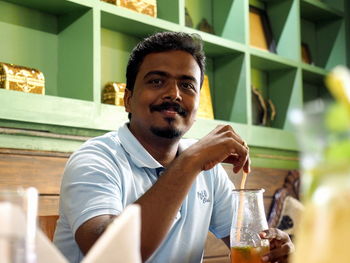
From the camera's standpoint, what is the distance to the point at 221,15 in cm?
344

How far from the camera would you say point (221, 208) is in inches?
79.8

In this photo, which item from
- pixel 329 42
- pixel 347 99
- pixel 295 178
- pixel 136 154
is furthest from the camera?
pixel 329 42

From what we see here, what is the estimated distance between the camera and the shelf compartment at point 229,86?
3.30 m

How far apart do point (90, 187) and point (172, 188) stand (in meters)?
0.21

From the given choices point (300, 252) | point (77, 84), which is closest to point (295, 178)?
point (77, 84)

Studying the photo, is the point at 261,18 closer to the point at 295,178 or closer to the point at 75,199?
the point at 295,178

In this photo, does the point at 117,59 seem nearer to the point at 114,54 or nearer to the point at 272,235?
the point at 114,54

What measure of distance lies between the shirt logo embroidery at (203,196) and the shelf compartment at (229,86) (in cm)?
137

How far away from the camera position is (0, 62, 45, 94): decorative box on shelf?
2.23 m

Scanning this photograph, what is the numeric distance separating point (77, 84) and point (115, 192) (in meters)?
1.04

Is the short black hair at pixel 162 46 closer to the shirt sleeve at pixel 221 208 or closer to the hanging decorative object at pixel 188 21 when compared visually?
the shirt sleeve at pixel 221 208

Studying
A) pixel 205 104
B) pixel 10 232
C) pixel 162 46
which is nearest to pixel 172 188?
pixel 162 46

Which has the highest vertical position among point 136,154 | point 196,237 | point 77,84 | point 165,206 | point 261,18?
point 261,18

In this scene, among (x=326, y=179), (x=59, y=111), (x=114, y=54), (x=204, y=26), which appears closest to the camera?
(x=326, y=179)
